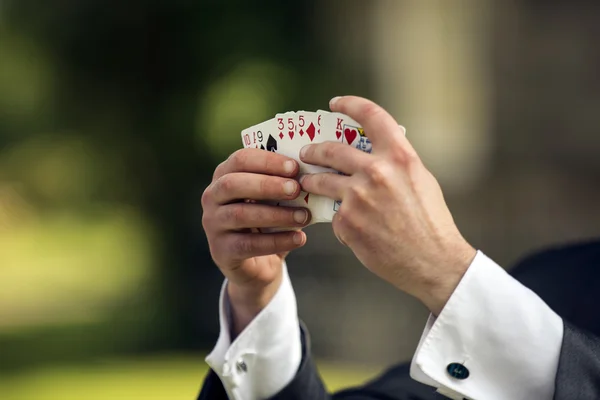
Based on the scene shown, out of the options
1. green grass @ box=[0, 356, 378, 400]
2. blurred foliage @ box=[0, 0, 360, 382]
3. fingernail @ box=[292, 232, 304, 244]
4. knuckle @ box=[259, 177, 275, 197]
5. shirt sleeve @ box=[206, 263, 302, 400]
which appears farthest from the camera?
blurred foliage @ box=[0, 0, 360, 382]

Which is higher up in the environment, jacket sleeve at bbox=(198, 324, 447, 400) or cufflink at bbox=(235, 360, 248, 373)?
cufflink at bbox=(235, 360, 248, 373)

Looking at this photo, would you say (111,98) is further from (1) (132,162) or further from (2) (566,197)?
(2) (566,197)

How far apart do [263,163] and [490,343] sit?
1.87ft

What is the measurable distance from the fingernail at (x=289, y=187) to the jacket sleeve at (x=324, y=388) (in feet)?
2.33

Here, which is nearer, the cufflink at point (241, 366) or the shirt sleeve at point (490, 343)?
the shirt sleeve at point (490, 343)

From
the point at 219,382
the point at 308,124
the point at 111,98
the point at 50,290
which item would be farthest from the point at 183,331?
the point at 308,124

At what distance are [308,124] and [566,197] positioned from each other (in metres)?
6.75

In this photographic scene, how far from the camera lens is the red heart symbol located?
Result: 1.54 metres

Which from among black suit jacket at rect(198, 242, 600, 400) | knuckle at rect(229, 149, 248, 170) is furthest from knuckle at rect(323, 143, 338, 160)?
black suit jacket at rect(198, 242, 600, 400)

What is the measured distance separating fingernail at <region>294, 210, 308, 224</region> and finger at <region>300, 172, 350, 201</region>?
8 cm

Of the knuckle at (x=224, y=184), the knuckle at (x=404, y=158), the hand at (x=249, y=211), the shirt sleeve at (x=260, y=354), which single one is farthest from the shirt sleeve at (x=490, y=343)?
the shirt sleeve at (x=260, y=354)

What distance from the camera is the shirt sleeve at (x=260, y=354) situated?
207cm

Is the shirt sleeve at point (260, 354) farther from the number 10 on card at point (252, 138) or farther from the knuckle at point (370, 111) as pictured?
the knuckle at point (370, 111)

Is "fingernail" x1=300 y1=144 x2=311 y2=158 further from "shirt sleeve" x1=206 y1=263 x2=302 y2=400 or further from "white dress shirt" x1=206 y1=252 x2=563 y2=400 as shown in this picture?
"shirt sleeve" x1=206 y1=263 x2=302 y2=400
